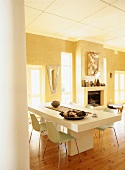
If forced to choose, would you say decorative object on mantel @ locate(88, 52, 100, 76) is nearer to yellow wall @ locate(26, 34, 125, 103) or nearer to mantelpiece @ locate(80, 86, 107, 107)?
yellow wall @ locate(26, 34, 125, 103)

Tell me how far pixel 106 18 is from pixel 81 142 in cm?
317

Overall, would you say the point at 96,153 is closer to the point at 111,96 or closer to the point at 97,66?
the point at 97,66

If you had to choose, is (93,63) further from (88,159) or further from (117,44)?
(88,159)

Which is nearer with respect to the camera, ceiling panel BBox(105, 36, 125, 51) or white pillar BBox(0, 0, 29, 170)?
white pillar BBox(0, 0, 29, 170)

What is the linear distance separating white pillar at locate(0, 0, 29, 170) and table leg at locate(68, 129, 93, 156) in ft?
4.00

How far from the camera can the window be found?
6.04 metres

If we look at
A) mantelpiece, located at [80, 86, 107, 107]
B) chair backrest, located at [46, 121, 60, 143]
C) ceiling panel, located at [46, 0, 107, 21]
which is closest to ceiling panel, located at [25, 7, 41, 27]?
ceiling panel, located at [46, 0, 107, 21]

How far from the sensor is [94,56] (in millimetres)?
6250

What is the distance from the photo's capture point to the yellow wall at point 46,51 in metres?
5.04

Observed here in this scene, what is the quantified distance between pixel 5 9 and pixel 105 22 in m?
3.42

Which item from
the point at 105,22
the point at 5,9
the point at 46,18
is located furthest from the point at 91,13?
the point at 5,9

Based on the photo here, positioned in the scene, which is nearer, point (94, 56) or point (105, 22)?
point (105, 22)

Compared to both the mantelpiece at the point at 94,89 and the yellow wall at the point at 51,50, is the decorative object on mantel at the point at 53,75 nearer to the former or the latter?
the yellow wall at the point at 51,50

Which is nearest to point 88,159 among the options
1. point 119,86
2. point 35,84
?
point 35,84
